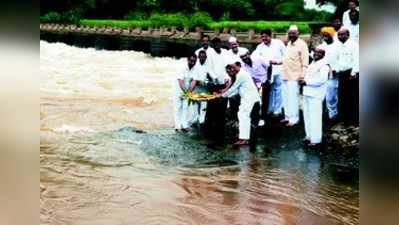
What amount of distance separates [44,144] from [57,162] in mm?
131

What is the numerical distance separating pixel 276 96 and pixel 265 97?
0.07 metres

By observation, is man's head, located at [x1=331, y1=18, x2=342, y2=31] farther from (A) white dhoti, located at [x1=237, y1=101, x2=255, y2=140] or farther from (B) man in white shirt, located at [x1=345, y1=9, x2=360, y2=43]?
(A) white dhoti, located at [x1=237, y1=101, x2=255, y2=140]

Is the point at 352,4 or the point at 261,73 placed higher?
the point at 352,4

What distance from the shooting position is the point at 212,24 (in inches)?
138

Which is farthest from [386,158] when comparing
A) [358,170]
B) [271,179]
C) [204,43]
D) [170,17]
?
[170,17]

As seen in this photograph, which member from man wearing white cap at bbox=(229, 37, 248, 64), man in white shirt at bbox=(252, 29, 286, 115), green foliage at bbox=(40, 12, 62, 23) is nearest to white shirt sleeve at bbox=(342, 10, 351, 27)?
man in white shirt at bbox=(252, 29, 286, 115)

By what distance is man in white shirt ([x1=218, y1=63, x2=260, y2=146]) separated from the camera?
11.5ft

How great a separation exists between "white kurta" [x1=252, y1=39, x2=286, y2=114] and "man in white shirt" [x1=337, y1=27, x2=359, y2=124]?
344mm

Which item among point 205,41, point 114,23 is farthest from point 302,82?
point 114,23

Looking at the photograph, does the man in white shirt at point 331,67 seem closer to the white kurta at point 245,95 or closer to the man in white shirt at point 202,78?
the white kurta at point 245,95

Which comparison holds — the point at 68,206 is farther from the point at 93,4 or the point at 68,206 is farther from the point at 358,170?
the point at 358,170

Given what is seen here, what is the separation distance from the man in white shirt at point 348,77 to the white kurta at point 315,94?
0.10m

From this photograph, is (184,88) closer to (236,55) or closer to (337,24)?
(236,55)

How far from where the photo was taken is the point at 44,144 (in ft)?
11.3
